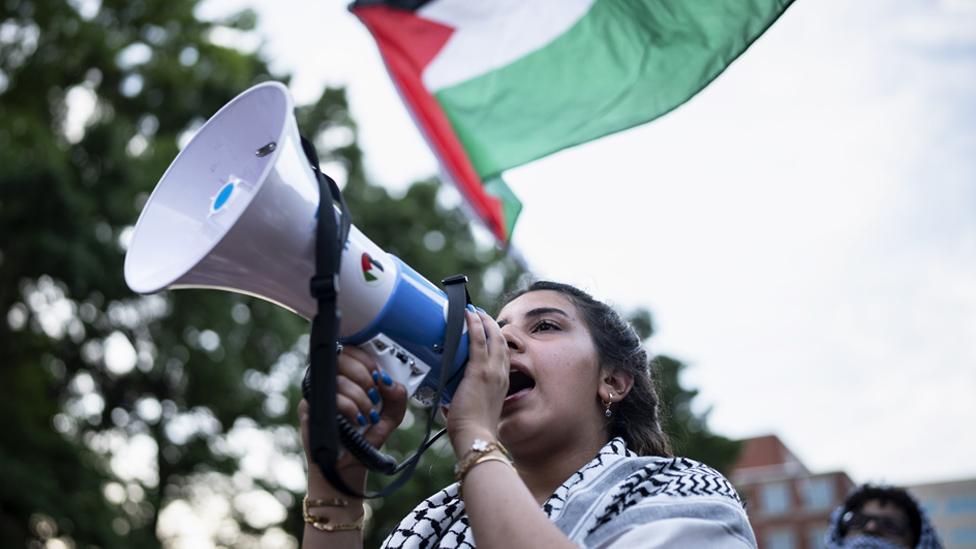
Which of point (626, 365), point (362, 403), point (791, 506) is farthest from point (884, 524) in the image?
point (791, 506)

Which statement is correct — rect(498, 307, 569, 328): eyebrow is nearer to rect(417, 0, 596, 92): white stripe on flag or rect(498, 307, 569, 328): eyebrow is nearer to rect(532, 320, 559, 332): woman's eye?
rect(532, 320, 559, 332): woman's eye

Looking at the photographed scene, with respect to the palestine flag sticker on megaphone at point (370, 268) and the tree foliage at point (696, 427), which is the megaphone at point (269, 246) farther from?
the tree foliage at point (696, 427)

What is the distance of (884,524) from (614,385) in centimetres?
203

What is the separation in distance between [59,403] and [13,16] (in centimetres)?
472

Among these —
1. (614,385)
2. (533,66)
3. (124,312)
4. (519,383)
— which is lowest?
(124,312)

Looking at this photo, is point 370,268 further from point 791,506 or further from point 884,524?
point 791,506

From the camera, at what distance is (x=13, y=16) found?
11461mm

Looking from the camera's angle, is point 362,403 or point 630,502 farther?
point 630,502

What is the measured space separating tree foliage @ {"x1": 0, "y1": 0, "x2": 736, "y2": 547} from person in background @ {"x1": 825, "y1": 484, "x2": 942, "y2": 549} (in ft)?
25.9

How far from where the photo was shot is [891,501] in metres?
4.09

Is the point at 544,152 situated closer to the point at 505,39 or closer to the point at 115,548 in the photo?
the point at 505,39

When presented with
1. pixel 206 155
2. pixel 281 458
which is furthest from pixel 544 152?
pixel 281 458

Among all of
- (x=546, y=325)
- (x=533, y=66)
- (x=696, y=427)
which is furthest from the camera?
Result: (x=696, y=427)

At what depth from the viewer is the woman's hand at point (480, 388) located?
1.97 metres
